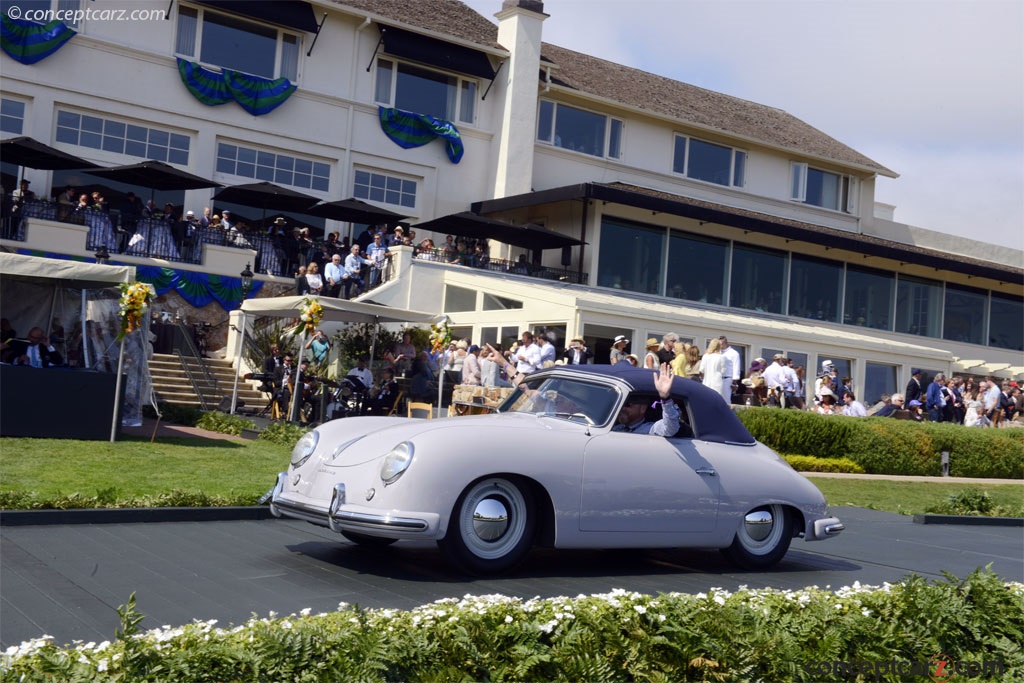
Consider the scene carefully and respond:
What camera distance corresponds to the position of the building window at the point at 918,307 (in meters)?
39.5

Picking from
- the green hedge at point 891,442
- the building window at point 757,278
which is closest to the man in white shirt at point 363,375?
the green hedge at point 891,442

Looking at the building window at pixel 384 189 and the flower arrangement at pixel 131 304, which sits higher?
the building window at pixel 384 189

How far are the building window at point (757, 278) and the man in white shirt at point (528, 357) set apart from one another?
16.6 m

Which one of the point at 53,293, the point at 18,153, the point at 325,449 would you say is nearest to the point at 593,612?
the point at 325,449

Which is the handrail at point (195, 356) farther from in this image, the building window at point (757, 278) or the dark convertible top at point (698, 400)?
the building window at point (757, 278)

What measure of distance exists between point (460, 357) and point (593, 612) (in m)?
17.5

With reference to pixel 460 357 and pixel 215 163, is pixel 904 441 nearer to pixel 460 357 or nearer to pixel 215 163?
pixel 460 357

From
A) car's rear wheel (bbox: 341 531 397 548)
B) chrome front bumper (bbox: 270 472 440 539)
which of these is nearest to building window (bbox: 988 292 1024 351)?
car's rear wheel (bbox: 341 531 397 548)

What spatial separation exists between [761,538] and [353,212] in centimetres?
2269

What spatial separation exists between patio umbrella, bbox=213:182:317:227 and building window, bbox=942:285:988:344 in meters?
26.0

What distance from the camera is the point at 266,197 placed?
92.5 ft

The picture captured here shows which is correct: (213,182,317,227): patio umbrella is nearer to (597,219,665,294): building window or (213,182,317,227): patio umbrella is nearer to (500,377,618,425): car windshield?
(597,219,665,294): building window

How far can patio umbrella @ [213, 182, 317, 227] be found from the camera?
27.5 metres

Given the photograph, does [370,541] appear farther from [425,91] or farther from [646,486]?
[425,91]
